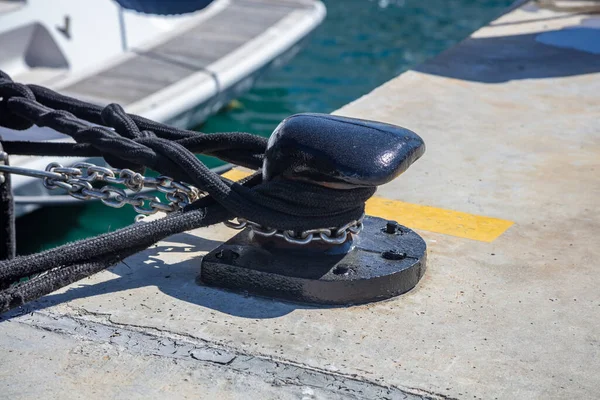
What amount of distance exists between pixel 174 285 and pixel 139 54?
21.7ft

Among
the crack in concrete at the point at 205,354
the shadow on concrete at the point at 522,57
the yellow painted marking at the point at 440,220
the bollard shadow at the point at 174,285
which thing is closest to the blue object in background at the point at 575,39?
the shadow on concrete at the point at 522,57

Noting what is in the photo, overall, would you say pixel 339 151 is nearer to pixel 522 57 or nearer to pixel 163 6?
pixel 522 57

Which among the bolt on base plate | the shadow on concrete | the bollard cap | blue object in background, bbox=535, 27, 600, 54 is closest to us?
the bollard cap

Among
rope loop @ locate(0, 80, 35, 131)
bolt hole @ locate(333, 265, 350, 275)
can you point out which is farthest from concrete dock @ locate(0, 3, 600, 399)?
rope loop @ locate(0, 80, 35, 131)

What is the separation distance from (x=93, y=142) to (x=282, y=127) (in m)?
0.70

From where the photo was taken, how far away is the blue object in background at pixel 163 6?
871cm

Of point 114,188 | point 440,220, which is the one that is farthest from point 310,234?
point 440,220

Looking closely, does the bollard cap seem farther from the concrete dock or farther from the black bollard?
the concrete dock

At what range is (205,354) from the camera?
95.8 inches

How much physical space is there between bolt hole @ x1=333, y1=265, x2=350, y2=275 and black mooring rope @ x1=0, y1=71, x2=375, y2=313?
132 mm

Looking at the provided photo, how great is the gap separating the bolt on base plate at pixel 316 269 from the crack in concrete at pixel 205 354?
32 cm

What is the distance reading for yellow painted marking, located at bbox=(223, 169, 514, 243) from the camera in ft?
10.9

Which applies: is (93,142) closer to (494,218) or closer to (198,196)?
(198,196)

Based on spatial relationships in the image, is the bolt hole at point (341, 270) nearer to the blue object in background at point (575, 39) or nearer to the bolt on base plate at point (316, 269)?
the bolt on base plate at point (316, 269)
